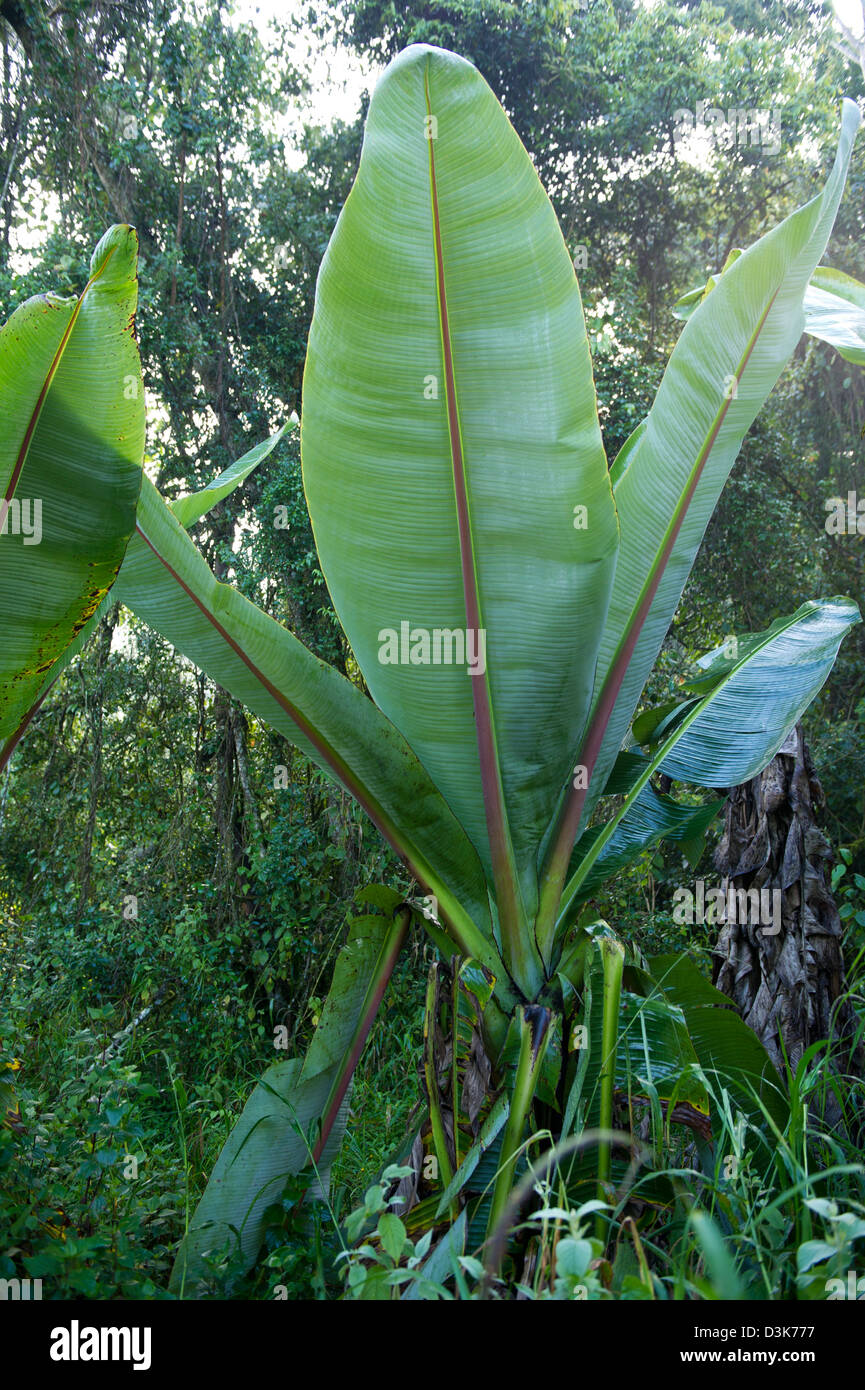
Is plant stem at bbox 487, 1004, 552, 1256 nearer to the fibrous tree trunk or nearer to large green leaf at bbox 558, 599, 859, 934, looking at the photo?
large green leaf at bbox 558, 599, 859, 934

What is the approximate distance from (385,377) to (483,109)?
1.17 ft

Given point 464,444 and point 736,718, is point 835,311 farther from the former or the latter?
point 464,444

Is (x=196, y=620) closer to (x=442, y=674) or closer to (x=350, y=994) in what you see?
(x=442, y=674)

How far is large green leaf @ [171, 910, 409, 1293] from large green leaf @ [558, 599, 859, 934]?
0.39 meters

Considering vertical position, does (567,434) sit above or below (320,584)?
below

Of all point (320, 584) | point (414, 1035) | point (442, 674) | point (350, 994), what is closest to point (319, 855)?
point (414, 1035)

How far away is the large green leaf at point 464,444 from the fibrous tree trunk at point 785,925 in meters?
0.79

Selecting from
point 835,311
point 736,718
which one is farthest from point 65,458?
point 835,311

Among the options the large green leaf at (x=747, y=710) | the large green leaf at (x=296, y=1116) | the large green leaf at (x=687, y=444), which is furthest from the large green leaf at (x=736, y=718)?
the large green leaf at (x=296, y=1116)

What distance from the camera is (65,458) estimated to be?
1.32 metres

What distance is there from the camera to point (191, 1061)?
13.6 feet

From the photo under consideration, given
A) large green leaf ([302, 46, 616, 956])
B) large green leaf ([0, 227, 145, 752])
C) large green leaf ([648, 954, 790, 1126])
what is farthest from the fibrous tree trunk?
large green leaf ([0, 227, 145, 752])

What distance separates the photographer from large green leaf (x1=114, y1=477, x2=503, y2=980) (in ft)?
4.67

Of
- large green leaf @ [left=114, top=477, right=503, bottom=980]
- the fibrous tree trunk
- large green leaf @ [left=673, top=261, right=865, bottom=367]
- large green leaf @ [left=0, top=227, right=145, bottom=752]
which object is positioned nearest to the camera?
large green leaf @ [left=0, top=227, right=145, bottom=752]
